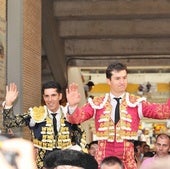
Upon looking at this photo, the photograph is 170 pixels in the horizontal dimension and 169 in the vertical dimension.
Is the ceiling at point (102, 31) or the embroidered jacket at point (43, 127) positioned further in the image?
the ceiling at point (102, 31)

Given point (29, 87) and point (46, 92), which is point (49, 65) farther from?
point (46, 92)

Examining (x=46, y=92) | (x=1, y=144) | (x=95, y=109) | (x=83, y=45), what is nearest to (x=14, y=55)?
(x=46, y=92)

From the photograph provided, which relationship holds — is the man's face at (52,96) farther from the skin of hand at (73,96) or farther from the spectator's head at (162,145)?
the spectator's head at (162,145)

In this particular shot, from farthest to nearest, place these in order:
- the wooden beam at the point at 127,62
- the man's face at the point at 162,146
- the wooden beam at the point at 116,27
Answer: the wooden beam at the point at 127,62 → the wooden beam at the point at 116,27 → the man's face at the point at 162,146

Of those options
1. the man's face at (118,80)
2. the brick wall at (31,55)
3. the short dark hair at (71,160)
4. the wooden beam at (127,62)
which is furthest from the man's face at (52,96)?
the wooden beam at (127,62)

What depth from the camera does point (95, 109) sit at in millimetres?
5816

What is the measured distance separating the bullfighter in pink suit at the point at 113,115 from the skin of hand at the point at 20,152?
3.54 m

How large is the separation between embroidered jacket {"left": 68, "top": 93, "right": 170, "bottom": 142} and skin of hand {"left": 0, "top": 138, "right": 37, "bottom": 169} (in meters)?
3.59

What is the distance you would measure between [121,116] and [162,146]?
67.1 inches

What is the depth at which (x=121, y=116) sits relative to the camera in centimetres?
579

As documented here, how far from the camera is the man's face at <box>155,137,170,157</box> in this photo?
7266 mm

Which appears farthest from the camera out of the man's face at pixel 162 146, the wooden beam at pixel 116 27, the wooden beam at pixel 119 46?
the wooden beam at pixel 119 46

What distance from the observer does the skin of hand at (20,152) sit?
2.08 m

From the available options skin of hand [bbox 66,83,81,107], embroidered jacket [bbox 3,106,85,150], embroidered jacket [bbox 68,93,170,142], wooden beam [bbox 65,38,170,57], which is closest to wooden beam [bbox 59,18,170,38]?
wooden beam [bbox 65,38,170,57]
